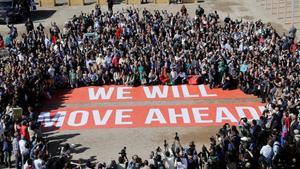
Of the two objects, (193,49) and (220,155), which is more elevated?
(193,49)

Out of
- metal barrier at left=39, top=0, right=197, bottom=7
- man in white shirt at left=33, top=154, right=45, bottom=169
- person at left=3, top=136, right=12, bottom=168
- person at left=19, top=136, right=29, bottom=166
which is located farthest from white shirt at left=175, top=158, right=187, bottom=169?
metal barrier at left=39, top=0, right=197, bottom=7

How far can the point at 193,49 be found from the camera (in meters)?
29.3

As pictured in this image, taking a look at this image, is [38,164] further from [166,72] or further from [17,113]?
[166,72]

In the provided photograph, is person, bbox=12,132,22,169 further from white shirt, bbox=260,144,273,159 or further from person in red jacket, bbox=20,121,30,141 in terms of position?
white shirt, bbox=260,144,273,159

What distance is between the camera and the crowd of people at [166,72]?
18.8 metres

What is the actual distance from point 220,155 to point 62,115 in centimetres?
914

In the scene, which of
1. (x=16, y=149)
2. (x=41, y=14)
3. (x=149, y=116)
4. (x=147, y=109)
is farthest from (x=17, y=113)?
(x=41, y=14)

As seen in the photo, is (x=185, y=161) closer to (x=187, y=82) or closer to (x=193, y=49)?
(x=187, y=82)

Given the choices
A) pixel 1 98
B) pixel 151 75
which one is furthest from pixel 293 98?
pixel 1 98

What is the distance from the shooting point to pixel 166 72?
27.8 metres

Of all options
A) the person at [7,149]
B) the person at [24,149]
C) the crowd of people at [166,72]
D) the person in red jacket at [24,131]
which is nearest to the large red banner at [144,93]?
the crowd of people at [166,72]

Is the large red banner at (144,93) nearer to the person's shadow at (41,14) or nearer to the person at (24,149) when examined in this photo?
the person at (24,149)

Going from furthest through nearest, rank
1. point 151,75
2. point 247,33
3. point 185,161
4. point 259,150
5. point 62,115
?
1. point 247,33
2. point 151,75
3. point 62,115
4. point 259,150
5. point 185,161

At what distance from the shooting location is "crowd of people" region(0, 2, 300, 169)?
61.8ft
